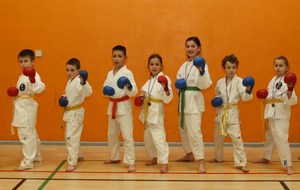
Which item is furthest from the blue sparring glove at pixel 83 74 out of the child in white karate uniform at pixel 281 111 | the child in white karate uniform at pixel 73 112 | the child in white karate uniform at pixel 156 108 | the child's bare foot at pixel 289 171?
the child's bare foot at pixel 289 171

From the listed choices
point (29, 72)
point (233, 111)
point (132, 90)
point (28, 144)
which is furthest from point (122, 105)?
point (233, 111)

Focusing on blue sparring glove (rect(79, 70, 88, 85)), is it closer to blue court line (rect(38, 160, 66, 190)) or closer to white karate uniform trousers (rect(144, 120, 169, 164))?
white karate uniform trousers (rect(144, 120, 169, 164))

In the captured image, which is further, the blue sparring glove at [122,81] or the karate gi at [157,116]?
the karate gi at [157,116]

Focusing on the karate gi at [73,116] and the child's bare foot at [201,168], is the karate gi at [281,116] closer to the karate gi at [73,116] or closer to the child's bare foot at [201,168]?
the child's bare foot at [201,168]

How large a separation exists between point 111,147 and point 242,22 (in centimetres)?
301

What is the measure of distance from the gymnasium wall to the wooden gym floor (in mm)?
1333

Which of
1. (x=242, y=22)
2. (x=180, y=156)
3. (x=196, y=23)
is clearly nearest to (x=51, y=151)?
(x=180, y=156)

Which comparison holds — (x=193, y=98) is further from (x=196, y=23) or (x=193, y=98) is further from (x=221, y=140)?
(x=196, y=23)

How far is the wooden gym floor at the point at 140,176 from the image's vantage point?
14.6 feet

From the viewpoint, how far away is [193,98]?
4961 mm

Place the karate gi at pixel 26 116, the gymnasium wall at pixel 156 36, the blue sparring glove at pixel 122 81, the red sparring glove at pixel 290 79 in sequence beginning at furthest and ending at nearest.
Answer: the gymnasium wall at pixel 156 36, the karate gi at pixel 26 116, the blue sparring glove at pixel 122 81, the red sparring glove at pixel 290 79

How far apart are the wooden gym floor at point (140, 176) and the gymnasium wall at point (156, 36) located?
52.5 inches

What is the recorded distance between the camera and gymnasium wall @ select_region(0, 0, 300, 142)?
659 centimetres

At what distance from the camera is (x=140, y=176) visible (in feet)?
15.8
